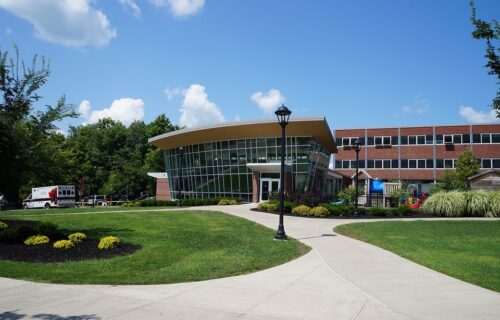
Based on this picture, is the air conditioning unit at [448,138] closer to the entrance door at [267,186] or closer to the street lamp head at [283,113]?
the entrance door at [267,186]

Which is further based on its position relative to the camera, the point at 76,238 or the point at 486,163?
the point at 486,163

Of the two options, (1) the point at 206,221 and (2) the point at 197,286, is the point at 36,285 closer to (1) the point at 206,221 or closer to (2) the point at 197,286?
(2) the point at 197,286

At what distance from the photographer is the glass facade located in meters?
39.6

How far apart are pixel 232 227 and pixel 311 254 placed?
6654 millimetres

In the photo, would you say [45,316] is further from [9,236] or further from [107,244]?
[9,236]

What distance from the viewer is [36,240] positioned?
1178cm

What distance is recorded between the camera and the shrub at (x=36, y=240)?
11727 millimetres

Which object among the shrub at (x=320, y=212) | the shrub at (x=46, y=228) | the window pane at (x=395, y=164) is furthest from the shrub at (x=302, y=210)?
the window pane at (x=395, y=164)

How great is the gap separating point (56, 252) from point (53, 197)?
3556 cm

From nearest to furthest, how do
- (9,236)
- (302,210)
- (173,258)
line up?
(173,258) → (9,236) → (302,210)

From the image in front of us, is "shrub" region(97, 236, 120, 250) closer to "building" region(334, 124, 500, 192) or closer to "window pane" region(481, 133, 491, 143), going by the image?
"building" region(334, 124, 500, 192)

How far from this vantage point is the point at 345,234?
660 inches

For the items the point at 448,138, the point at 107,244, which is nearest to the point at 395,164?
the point at 448,138

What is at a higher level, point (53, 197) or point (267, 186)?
point (267, 186)
